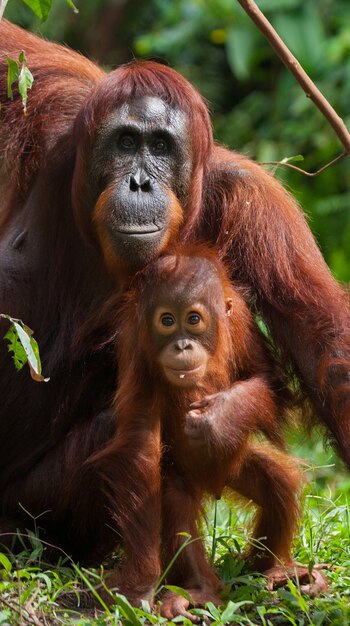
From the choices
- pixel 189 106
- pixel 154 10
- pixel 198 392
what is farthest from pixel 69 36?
pixel 198 392

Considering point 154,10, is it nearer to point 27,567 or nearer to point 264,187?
point 264,187

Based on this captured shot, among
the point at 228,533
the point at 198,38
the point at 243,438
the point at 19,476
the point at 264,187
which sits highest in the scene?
the point at 198,38

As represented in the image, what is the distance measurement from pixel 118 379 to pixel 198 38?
7.37 meters

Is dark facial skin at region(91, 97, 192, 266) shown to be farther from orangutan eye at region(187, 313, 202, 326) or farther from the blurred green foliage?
the blurred green foliage

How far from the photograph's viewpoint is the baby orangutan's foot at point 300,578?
376cm

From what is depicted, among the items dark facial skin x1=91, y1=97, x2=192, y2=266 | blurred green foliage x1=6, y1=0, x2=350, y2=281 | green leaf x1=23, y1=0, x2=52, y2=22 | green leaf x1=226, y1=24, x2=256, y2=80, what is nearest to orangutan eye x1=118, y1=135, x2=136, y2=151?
dark facial skin x1=91, y1=97, x2=192, y2=266

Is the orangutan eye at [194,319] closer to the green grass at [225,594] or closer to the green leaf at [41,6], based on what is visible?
the green grass at [225,594]

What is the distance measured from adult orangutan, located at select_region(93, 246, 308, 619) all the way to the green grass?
12 cm

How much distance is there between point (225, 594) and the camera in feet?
12.2

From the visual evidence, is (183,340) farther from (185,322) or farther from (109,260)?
(109,260)

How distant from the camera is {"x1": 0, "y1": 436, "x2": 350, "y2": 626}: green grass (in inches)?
134

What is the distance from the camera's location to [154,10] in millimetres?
11328

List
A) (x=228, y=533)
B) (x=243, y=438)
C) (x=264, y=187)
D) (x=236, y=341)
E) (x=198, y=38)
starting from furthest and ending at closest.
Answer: (x=198, y=38)
(x=228, y=533)
(x=264, y=187)
(x=236, y=341)
(x=243, y=438)

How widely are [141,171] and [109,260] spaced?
13.0 inches
